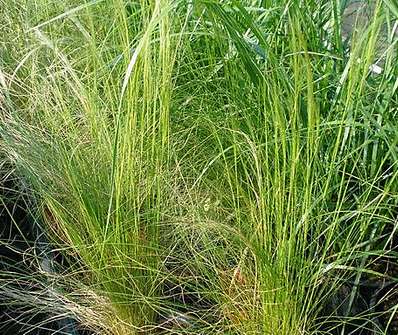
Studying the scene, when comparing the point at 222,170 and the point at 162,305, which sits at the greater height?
the point at 222,170

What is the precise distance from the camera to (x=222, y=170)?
1.22 meters

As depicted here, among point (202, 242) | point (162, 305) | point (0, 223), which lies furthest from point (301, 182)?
point (0, 223)

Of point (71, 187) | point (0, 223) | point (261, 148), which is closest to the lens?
point (261, 148)

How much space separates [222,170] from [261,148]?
0.33 feet

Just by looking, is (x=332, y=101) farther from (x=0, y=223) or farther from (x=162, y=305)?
(x=0, y=223)

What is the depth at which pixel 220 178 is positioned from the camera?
48.6 inches

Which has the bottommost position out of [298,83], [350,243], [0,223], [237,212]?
[0,223]

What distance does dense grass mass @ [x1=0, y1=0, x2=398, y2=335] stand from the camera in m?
1.06

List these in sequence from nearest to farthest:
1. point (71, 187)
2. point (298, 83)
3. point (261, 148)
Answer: point (298, 83) → point (261, 148) → point (71, 187)

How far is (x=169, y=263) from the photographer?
3.91 ft

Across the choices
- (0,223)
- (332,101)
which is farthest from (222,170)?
(0,223)

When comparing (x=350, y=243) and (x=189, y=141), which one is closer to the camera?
(x=350, y=243)

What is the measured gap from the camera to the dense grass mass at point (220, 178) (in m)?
1.06

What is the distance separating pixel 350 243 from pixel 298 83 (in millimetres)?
314
